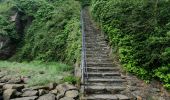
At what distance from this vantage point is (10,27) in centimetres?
1961

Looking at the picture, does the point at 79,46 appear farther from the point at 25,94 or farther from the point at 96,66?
the point at 25,94

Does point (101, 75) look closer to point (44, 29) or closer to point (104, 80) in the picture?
point (104, 80)

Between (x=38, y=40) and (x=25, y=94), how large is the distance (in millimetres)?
9705

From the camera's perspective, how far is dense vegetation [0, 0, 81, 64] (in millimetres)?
16028

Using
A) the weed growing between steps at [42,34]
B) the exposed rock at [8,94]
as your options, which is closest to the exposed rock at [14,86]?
the exposed rock at [8,94]

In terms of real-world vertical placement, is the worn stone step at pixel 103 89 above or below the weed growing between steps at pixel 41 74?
below

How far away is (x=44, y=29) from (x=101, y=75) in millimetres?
9398

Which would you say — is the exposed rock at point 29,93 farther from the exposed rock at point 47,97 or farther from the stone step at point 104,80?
the stone step at point 104,80

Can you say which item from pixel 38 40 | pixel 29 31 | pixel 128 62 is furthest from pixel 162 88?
pixel 29 31

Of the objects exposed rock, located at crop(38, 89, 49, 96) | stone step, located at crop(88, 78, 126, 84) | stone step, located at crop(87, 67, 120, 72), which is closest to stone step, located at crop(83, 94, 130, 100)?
stone step, located at crop(88, 78, 126, 84)

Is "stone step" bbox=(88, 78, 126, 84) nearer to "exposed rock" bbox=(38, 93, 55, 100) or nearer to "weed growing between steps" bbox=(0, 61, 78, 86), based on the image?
"weed growing between steps" bbox=(0, 61, 78, 86)

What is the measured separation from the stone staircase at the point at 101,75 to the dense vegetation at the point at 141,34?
1.84 ft

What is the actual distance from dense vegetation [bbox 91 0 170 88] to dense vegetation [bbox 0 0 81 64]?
212 centimetres

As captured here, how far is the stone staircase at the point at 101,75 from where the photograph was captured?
9.26 meters
